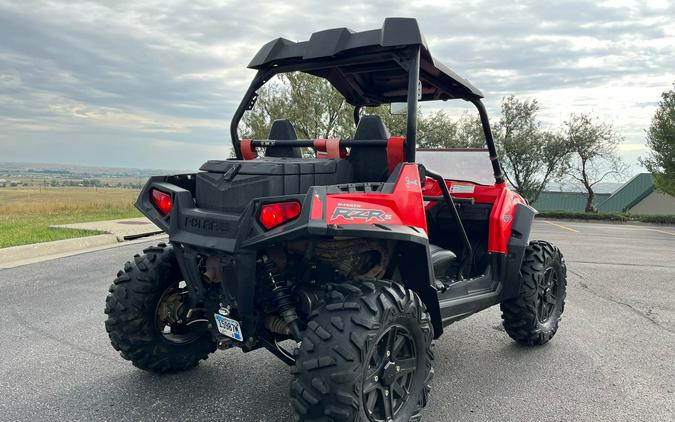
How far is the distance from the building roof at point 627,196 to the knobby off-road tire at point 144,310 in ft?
108

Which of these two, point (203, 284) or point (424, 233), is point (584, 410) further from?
point (203, 284)

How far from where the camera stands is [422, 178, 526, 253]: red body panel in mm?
4008

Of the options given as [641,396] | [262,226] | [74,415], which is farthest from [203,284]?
[641,396]

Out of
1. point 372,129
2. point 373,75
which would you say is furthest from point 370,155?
point 373,75

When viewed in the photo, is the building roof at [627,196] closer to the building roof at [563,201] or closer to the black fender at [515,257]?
the building roof at [563,201]

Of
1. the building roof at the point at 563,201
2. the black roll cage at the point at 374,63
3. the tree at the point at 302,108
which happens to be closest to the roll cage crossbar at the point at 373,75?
the black roll cage at the point at 374,63

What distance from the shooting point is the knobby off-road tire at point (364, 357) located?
2.30 metres

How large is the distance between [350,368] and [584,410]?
1.74m

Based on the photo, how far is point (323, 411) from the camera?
230 cm

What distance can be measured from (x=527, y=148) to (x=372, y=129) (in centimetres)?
2333

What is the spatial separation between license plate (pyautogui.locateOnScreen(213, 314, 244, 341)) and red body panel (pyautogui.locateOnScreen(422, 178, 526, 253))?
179 centimetres

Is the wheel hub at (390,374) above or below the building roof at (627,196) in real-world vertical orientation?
above

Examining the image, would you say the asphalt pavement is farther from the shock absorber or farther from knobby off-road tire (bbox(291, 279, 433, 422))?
the shock absorber

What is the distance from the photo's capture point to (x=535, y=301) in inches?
165
